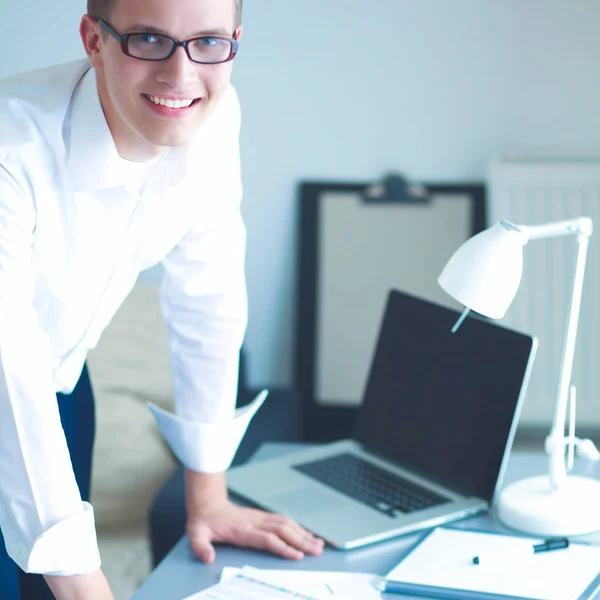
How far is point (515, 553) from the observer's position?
1171 millimetres

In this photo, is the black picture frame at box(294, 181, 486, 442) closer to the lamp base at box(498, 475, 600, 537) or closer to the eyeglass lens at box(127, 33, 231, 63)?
the lamp base at box(498, 475, 600, 537)

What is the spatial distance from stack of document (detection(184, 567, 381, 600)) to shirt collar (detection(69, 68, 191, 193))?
19.8 inches

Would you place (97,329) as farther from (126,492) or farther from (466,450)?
(126,492)

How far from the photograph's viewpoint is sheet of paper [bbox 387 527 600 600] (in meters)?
1.10

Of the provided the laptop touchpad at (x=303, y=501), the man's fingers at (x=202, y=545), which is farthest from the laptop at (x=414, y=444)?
the man's fingers at (x=202, y=545)

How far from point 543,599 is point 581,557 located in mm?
133

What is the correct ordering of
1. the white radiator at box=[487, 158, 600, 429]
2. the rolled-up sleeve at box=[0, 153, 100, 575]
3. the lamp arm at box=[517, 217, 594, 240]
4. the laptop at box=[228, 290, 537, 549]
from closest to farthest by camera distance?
the rolled-up sleeve at box=[0, 153, 100, 575]
the lamp arm at box=[517, 217, 594, 240]
the laptop at box=[228, 290, 537, 549]
the white radiator at box=[487, 158, 600, 429]

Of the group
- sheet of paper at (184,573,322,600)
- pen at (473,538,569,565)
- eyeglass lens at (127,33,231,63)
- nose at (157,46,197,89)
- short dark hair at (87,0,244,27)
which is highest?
short dark hair at (87,0,244,27)

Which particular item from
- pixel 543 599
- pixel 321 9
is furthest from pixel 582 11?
pixel 543 599

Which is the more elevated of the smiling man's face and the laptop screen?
the smiling man's face

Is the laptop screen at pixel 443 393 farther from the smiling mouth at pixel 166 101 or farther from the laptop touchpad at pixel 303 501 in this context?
the smiling mouth at pixel 166 101

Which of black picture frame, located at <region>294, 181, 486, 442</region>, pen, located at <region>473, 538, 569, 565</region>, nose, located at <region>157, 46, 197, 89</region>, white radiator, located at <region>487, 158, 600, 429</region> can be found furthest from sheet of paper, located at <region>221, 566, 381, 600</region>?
white radiator, located at <region>487, 158, 600, 429</region>

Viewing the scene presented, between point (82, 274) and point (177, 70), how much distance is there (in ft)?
1.04

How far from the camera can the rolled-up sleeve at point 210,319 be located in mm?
1373
